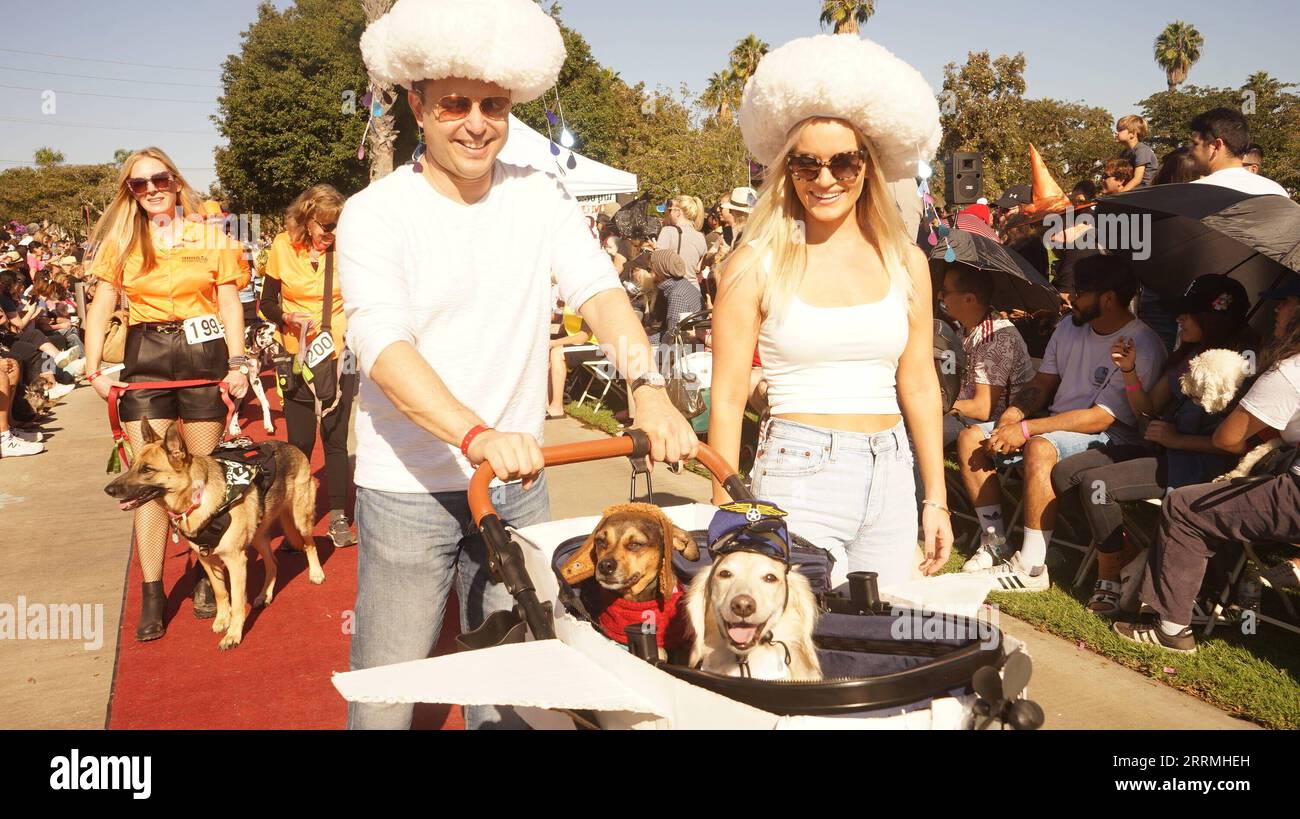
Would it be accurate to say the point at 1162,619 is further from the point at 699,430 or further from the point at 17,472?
the point at 17,472

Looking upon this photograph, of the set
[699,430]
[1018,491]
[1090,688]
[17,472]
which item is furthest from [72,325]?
[1090,688]

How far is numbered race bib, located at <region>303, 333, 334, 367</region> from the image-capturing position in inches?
252

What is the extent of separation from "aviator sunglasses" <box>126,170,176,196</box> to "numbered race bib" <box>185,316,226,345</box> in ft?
2.34

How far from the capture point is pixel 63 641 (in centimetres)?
528

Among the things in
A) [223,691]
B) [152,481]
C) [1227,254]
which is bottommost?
[223,691]

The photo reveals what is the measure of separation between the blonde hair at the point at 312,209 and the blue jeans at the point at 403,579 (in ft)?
14.8

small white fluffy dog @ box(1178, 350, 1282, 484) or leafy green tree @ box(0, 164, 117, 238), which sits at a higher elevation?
leafy green tree @ box(0, 164, 117, 238)

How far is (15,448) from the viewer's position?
10383 mm

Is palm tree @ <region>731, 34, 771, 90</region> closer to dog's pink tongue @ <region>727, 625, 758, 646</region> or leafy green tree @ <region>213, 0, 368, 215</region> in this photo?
leafy green tree @ <region>213, 0, 368, 215</region>

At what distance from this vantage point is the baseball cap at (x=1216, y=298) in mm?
5465

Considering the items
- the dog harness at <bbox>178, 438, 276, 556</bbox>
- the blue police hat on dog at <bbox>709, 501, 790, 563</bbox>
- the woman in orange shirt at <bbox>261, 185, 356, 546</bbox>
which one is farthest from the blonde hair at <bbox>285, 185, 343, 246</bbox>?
the blue police hat on dog at <bbox>709, 501, 790, 563</bbox>

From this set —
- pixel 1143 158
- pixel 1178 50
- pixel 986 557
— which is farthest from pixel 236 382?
pixel 1178 50

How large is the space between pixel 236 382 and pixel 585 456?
3676 mm
